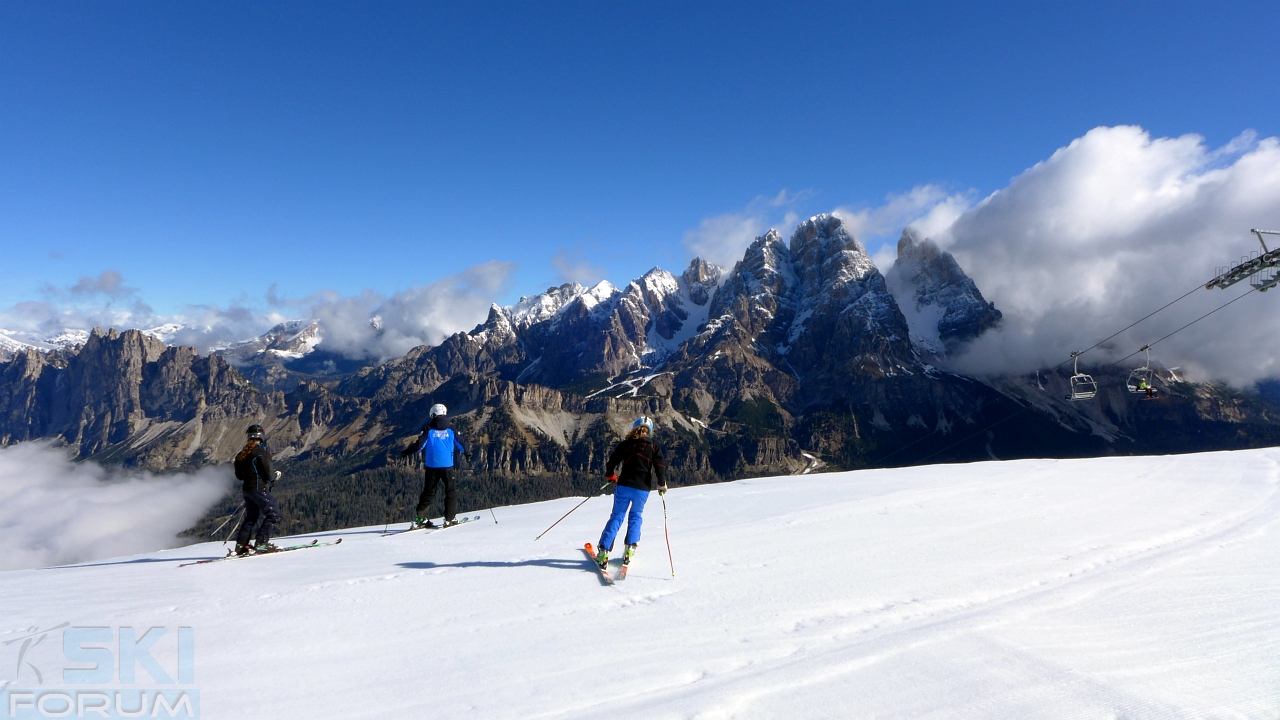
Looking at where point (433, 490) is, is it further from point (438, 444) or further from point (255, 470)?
point (255, 470)

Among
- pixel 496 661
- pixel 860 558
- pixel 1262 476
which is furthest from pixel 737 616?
pixel 1262 476

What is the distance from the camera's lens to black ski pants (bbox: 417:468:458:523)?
51.5 feet

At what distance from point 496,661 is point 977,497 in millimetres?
14400

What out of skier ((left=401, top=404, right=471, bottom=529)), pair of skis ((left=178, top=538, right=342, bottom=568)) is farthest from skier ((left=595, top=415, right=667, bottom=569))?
pair of skis ((left=178, top=538, right=342, bottom=568))

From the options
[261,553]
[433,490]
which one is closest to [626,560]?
[433,490]

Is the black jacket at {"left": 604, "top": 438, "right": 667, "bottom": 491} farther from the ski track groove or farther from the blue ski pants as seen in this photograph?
the ski track groove

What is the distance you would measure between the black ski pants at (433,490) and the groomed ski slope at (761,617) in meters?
1.71

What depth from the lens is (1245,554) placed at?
9742 millimetres

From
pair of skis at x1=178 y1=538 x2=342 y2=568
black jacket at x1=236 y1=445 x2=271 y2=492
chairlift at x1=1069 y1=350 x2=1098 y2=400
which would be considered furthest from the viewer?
chairlift at x1=1069 y1=350 x2=1098 y2=400

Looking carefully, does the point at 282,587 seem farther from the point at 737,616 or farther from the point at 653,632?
the point at 737,616

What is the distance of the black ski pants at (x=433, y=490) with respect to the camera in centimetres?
1571

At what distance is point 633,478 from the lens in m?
10.7

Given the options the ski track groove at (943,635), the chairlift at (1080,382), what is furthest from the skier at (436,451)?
the chairlift at (1080,382)

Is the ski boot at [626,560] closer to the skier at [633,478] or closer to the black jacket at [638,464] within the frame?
the skier at [633,478]
